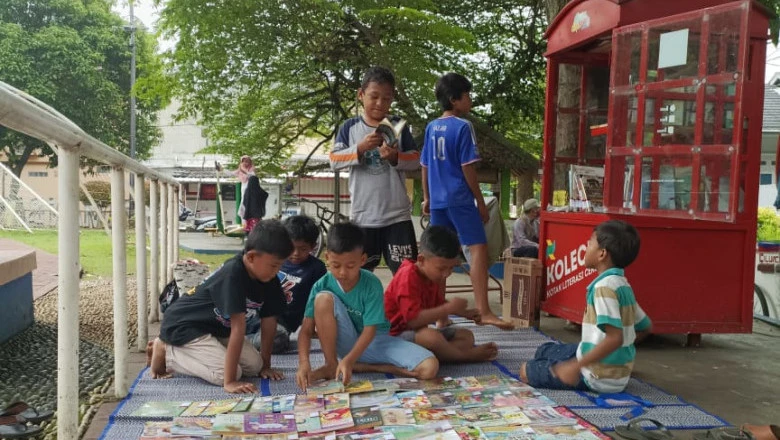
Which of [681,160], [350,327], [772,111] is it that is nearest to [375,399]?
[350,327]

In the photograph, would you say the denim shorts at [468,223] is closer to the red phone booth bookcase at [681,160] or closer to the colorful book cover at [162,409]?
the red phone booth bookcase at [681,160]

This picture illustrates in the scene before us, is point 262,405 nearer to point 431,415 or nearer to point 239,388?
point 239,388

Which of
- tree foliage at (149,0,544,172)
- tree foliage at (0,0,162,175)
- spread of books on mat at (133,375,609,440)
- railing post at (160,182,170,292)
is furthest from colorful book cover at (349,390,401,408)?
tree foliage at (0,0,162,175)

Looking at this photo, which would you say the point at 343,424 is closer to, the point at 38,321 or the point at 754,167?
the point at 754,167

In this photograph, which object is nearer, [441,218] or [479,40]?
[441,218]

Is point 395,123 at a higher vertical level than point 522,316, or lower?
higher

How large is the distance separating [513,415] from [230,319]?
134 cm

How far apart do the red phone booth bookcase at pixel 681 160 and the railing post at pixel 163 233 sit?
3.14 m

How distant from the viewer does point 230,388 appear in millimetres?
2934

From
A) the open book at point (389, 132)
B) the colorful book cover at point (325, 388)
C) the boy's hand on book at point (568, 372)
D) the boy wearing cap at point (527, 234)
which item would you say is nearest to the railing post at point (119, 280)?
the colorful book cover at point (325, 388)

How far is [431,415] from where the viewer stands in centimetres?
258

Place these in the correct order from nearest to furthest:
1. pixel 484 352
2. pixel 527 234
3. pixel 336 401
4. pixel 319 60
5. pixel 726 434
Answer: pixel 726 434 → pixel 336 401 → pixel 484 352 → pixel 527 234 → pixel 319 60

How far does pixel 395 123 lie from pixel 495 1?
8.10 m

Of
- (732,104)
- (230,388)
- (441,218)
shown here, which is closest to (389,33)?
(441,218)
